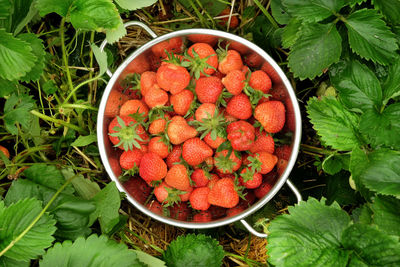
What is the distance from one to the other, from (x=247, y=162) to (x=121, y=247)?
428 mm

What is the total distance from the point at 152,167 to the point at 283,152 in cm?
37

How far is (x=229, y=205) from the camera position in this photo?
1.12 metres

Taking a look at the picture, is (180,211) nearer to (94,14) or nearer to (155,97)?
(155,97)

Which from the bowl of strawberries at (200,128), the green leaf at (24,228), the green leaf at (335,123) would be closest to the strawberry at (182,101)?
the bowl of strawberries at (200,128)

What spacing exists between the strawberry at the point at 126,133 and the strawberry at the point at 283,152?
0.38 m

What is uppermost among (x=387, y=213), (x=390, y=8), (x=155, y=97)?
(x=390, y=8)

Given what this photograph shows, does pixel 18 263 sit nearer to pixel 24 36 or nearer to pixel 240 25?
pixel 24 36

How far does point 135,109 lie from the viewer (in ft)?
3.80

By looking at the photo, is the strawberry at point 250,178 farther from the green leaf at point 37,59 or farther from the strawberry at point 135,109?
the green leaf at point 37,59

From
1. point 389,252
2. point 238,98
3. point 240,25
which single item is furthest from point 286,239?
point 240,25

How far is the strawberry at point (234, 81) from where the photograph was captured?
111cm

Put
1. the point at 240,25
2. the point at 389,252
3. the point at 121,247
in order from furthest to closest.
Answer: the point at 240,25, the point at 121,247, the point at 389,252

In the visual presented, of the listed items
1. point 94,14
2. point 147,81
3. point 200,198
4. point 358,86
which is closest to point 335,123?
point 358,86

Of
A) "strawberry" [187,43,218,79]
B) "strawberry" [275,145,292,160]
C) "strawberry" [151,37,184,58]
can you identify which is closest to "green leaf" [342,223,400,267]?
"strawberry" [275,145,292,160]
